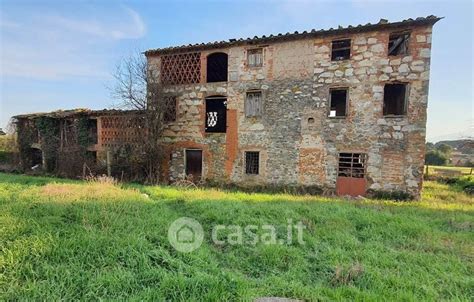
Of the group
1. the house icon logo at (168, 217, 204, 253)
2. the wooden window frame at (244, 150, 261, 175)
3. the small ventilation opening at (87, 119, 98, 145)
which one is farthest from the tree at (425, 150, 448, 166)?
the small ventilation opening at (87, 119, 98, 145)

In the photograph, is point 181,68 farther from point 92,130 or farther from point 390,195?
point 390,195

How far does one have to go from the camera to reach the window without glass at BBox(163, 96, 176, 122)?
12.7m

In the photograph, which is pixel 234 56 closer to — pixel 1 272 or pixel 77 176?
pixel 77 176

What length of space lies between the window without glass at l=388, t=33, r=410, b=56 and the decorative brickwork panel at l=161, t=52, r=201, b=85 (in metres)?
8.47

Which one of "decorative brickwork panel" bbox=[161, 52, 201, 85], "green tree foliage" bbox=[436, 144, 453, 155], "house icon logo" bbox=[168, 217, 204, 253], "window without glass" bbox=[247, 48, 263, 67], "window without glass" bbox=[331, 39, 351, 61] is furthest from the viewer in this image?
"green tree foliage" bbox=[436, 144, 453, 155]

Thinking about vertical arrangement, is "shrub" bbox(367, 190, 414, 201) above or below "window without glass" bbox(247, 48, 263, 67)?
below

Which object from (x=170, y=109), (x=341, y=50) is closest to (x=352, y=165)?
(x=341, y=50)

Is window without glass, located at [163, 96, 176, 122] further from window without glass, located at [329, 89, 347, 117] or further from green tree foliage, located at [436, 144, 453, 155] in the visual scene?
green tree foliage, located at [436, 144, 453, 155]

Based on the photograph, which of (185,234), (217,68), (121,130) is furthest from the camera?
(217,68)

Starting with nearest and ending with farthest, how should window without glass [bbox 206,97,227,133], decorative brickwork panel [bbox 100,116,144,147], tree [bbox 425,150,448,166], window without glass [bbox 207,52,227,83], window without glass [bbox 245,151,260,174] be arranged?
window without glass [bbox 245,151,260,174] < decorative brickwork panel [bbox 100,116,144,147] < window without glass [bbox 207,52,227,83] < window without glass [bbox 206,97,227,133] < tree [bbox 425,150,448,166]

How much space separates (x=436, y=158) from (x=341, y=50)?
25.1 m

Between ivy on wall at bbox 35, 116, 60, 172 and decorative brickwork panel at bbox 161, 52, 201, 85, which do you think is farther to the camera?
ivy on wall at bbox 35, 116, 60, 172

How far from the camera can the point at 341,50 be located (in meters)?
11.2

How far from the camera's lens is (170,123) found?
42.2ft
